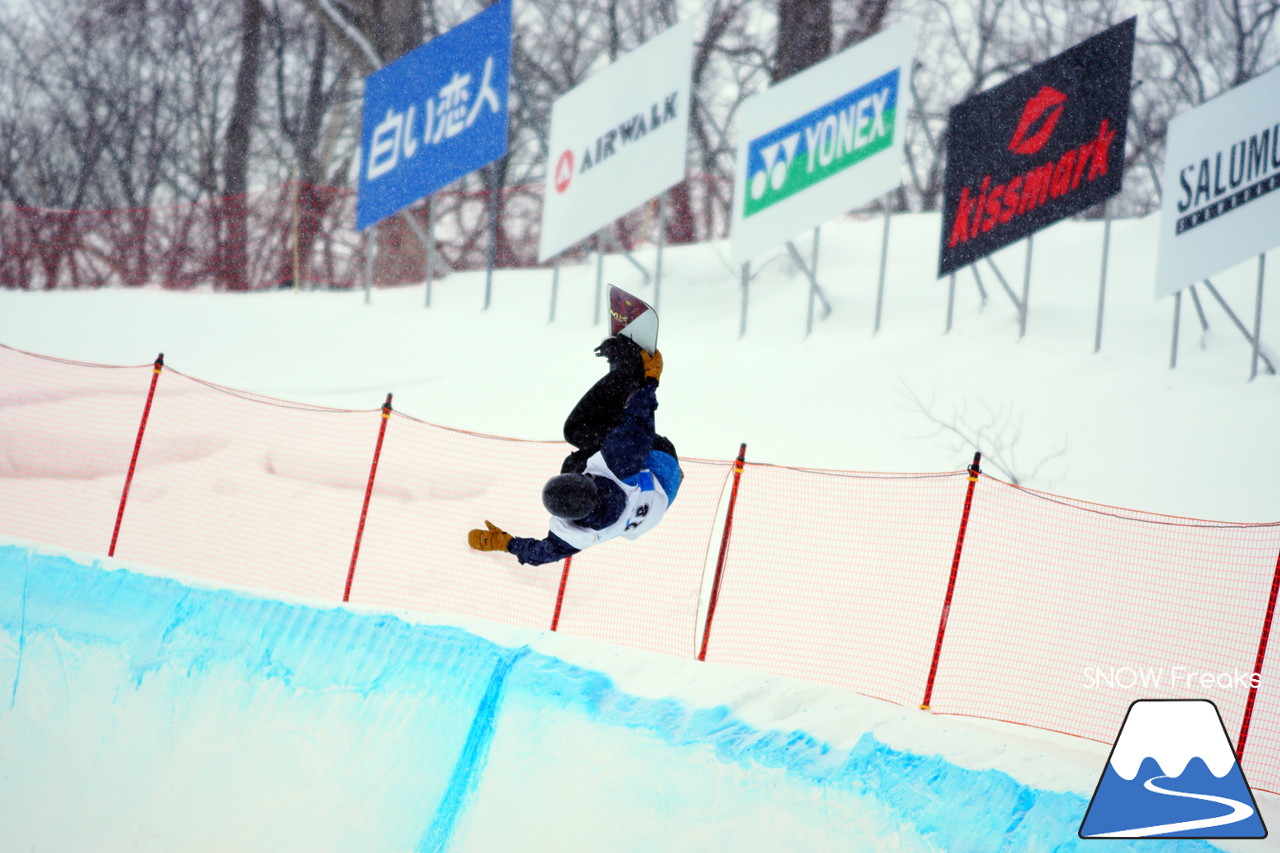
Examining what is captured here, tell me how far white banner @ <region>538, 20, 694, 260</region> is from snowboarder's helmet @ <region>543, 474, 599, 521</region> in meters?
8.30

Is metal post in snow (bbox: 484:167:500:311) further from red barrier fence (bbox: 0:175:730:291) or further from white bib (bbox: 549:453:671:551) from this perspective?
white bib (bbox: 549:453:671:551)

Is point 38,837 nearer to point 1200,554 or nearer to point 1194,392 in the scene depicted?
point 1200,554

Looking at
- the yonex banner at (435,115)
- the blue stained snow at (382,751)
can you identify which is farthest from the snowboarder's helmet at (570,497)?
the yonex banner at (435,115)

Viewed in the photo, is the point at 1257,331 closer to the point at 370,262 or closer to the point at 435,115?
the point at 435,115

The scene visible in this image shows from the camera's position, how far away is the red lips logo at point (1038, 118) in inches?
433

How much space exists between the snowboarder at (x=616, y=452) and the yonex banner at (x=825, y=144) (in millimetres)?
7523

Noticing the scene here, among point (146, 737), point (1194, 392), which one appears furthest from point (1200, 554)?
point (146, 737)

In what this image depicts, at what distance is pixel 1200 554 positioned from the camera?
7539 mm

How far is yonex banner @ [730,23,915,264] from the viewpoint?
11.5m

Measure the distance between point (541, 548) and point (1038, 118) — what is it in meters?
8.68

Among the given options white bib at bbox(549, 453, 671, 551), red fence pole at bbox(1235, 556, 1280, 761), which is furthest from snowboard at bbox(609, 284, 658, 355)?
red fence pole at bbox(1235, 556, 1280, 761)

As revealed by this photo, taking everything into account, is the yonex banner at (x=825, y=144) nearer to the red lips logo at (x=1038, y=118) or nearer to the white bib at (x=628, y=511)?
the red lips logo at (x=1038, y=118)

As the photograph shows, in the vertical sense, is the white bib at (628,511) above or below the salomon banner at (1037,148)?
below

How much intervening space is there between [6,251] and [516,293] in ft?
27.8
